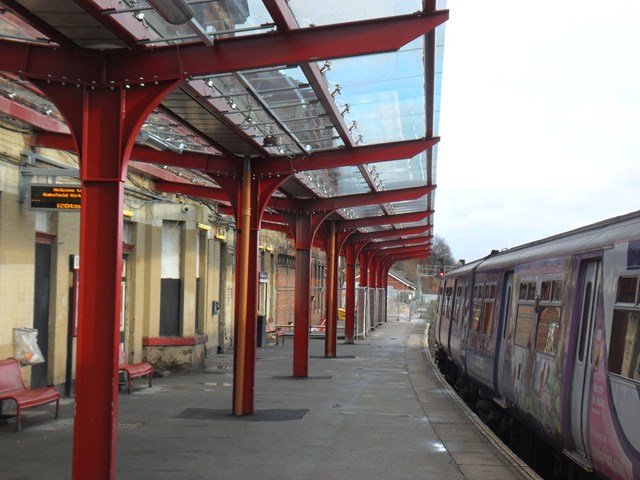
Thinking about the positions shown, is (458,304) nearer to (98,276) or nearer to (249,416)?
(249,416)

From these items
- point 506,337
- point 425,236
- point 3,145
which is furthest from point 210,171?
point 425,236

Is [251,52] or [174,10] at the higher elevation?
[251,52]

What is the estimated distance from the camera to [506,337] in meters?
10.8

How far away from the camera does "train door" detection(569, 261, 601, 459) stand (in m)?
6.61

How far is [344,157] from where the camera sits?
13.3m

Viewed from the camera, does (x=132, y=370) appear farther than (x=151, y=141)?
Yes

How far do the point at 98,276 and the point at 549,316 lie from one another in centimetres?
449

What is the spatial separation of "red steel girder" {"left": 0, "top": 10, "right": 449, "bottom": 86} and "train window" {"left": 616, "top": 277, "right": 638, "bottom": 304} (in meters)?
3.11

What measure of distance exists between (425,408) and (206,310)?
29.3 ft

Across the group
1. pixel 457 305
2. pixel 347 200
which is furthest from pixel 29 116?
pixel 457 305


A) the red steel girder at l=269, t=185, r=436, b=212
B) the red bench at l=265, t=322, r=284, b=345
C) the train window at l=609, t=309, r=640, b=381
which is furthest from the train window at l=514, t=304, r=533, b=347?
the red bench at l=265, t=322, r=284, b=345

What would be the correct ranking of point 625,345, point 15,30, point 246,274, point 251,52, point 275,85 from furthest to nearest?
point 246,274 → point 275,85 → point 251,52 → point 15,30 → point 625,345

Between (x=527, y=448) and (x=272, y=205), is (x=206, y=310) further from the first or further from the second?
(x=527, y=448)

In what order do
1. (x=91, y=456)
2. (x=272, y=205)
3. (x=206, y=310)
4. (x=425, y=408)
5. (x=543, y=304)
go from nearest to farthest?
(x=91, y=456), (x=543, y=304), (x=425, y=408), (x=272, y=205), (x=206, y=310)
